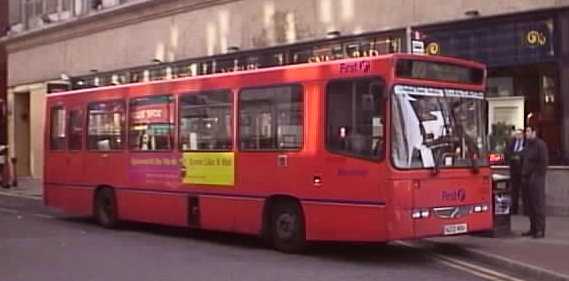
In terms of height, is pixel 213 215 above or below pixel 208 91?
below

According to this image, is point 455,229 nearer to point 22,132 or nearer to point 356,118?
point 356,118

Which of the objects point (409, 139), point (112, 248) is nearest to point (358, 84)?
point (409, 139)

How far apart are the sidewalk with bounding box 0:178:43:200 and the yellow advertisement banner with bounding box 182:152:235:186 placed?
12.4 meters

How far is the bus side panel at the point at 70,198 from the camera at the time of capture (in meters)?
18.1

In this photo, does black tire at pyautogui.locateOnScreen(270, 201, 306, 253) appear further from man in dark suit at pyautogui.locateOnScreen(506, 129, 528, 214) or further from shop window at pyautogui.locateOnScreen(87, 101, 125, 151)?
man in dark suit at pyautogui.locateOnScreen(506, 129, 528, 214)

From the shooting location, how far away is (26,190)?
97.7 feet

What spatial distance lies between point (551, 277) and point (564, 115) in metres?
7.26

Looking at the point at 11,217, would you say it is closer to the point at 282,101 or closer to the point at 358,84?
the point at 282,101

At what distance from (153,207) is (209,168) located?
1912mm

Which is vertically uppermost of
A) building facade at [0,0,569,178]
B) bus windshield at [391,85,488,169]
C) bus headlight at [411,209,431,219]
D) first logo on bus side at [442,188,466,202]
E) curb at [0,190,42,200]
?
building facade at [0,0,569,178]

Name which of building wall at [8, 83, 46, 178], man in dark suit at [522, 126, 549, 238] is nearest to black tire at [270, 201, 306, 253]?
man in dark suit at [522, 126, 549, 238]

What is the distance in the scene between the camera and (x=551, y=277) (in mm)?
10586

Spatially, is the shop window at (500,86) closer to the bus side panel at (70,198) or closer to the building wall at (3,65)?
the bus side panel at (70,198)

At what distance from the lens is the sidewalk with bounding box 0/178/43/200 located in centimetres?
2750
